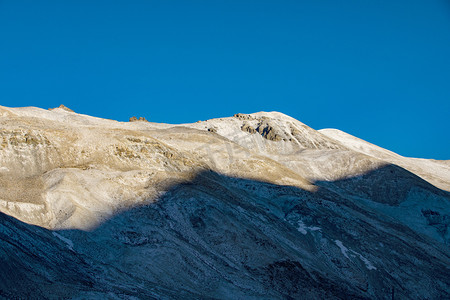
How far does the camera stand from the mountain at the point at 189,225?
37.3 metres

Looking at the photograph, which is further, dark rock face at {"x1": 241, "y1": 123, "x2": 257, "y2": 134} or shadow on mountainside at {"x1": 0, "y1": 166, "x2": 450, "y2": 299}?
dark rock face at {"x1": 241, "y1": 123, "x2": 257, "y2": 134}

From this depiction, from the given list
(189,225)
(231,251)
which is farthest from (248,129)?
(231,251)

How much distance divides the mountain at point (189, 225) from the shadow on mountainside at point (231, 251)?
17 centimetres

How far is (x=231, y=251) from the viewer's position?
46688 millimetres

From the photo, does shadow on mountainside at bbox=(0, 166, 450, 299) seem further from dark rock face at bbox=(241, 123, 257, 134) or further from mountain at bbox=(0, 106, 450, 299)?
dark rock face at bbox=(241, 123, 257, 134)

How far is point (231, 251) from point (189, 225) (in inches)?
231

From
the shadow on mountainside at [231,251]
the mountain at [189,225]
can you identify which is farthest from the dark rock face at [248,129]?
the shadow on mountainside at [231,251]

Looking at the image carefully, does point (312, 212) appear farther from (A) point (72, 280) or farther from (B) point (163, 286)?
(A) point (72, 280)

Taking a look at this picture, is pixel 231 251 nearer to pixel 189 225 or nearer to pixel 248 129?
pixel 189 225

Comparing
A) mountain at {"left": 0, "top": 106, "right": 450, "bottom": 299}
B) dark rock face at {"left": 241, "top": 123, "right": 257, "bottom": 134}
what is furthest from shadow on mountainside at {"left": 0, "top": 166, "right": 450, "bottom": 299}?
dark rock face at {"left": 241, "top": 123, "right": 257, "bottom": 134}

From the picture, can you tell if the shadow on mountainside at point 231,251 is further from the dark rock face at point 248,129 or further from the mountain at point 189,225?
the dark rock face at point 248,129

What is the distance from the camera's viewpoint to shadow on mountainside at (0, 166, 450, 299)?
35.1 m

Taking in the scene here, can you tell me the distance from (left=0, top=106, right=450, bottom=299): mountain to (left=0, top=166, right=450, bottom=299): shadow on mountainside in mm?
166

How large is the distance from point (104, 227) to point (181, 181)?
15240 mm
